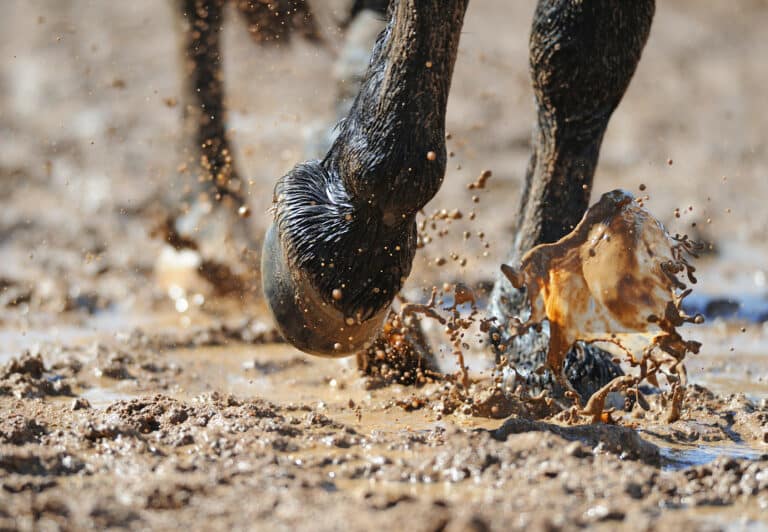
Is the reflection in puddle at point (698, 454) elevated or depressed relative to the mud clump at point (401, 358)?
depressed

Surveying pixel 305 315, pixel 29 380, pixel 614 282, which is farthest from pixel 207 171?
pixel 614 282

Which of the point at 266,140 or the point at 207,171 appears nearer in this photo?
the point at 207,171

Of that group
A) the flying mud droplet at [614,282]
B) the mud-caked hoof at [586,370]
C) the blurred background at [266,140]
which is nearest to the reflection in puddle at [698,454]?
the flying mud droplet at [614,282]

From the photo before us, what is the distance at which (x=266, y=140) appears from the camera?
648cm

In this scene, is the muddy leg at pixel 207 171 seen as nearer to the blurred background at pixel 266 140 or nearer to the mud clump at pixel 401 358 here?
the blurred background at pixel 266 140

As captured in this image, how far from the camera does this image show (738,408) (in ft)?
10.1

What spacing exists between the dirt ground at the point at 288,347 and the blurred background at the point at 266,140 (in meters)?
0.02

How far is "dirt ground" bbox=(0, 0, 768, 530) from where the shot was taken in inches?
84.1

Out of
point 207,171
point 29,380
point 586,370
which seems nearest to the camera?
point 586,370

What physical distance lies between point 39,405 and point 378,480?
1.21 metres

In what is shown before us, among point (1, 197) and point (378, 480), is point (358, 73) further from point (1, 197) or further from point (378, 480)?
point (1, 197)

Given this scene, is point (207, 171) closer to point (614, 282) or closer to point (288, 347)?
point (288, 347)

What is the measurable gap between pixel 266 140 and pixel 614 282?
3.97 meters

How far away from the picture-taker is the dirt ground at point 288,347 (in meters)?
2.14
